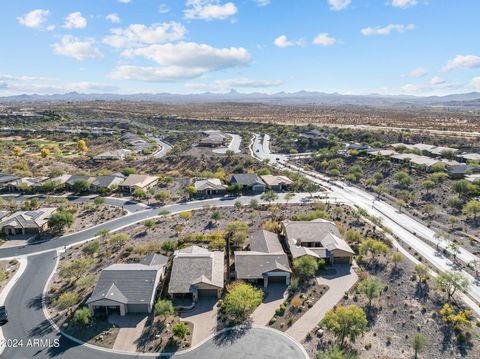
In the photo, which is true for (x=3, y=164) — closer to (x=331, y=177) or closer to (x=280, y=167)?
(x=280, y=167)

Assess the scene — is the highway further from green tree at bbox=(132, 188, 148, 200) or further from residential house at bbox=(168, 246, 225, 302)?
green tree at bbox=(132, 188, 148, 200)

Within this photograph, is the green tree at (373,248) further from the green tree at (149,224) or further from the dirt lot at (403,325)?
the green tree at (149,224)

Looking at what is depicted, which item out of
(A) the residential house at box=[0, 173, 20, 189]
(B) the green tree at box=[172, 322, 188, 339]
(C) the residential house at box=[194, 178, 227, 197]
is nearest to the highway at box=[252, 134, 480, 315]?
(C) the residential house at box=[194, 178, 227, 197]

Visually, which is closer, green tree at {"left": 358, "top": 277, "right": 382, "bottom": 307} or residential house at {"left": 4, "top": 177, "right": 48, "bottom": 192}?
green tree at {"left": 358, "top": 277, "right": 382, "bottom": 307}

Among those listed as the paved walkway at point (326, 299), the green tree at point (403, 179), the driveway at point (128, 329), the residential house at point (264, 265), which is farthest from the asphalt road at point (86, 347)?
the green tree at point (403, 179)

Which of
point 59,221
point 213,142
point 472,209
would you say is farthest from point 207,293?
point 213,142

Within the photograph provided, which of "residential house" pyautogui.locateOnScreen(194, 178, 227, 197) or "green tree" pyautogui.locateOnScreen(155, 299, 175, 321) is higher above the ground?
"residential house" pyautogui.locateOnScreen(194, 178, 227, 197)
